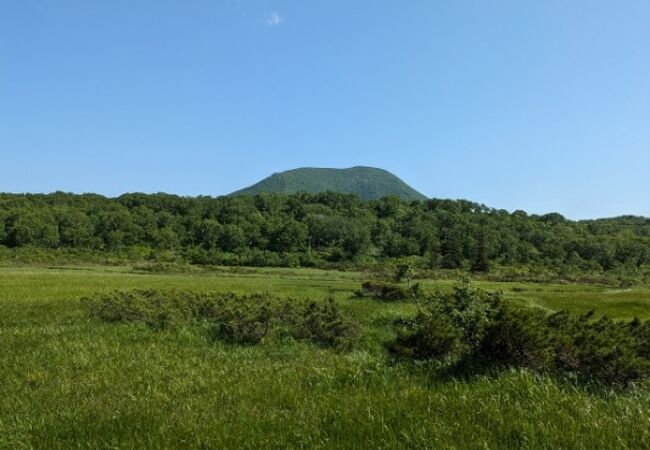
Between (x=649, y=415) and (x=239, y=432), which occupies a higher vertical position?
(x=649, y=415)

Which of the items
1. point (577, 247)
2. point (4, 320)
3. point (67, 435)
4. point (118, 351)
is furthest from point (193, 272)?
point (577, 247)

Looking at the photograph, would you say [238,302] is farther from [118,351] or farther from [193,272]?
[193,272]

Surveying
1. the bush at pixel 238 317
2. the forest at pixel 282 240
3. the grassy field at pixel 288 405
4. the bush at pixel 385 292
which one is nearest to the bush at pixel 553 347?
the grassy field at pixel 288 405

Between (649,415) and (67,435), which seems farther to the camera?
(67,435)

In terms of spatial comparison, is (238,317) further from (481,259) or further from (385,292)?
(481,259)

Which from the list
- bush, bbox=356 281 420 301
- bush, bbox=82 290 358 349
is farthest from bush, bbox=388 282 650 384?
bush, bbox=356 281 420 301

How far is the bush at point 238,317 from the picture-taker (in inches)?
706

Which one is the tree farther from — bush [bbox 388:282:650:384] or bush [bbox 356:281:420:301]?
bush [bbox 388:282:650:384]

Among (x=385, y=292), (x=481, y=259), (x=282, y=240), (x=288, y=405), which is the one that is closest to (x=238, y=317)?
(x=288, y=405)

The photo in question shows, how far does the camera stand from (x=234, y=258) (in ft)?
468

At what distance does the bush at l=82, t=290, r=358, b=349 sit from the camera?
17938 millimetres

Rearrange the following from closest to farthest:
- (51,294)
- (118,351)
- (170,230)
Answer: (118,351), (51,294), (170,230)

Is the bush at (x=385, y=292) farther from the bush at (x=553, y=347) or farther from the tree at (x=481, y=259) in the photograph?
the tree at (x=481, y=259)

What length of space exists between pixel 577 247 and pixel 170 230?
138 metres
